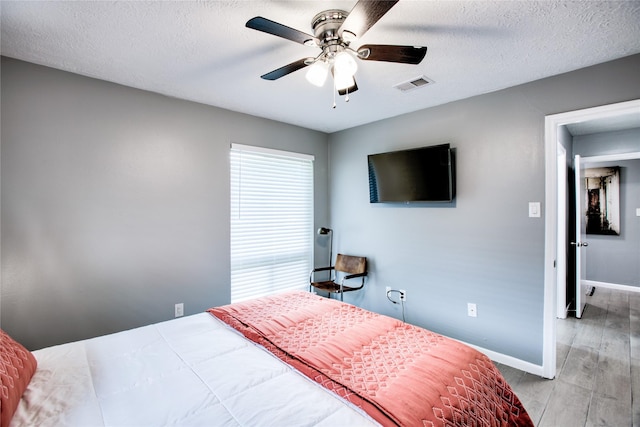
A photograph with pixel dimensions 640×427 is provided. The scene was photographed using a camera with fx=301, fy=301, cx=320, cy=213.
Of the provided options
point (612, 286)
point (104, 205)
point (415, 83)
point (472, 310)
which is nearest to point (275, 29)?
point (415, 83)

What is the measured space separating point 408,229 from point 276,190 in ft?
5.28

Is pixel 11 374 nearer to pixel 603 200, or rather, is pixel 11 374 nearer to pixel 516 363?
pixel 516 363

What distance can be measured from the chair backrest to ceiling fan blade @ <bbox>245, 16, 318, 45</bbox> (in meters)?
2.67

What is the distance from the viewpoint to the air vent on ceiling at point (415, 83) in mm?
2451

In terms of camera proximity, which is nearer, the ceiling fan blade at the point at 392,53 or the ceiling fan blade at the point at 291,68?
the ceiling fan blade at the point at 392,53

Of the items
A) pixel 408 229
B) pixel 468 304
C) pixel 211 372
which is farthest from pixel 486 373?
pixel 408 229

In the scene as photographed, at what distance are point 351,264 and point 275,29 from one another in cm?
288

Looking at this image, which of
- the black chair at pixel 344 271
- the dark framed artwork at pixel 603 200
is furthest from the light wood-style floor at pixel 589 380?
the dark framed artwork at pixel 603 200

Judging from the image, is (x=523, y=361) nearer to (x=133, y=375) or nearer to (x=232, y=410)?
(x=232, y=410)

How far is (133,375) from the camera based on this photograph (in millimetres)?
1394

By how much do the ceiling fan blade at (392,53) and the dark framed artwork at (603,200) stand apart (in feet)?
17.1

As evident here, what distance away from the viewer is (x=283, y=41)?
1.90m

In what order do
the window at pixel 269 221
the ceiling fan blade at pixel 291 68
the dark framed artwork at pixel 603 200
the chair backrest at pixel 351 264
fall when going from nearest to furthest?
the ceiling fan blade at pixel 291 68 < the window at pixel 269 221 < the chair backrest at pixel 351 264 < the dark framed artwork at pixel 603 200

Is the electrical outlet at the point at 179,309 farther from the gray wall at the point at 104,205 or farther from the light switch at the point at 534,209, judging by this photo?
the light switch at the point at 534,209
